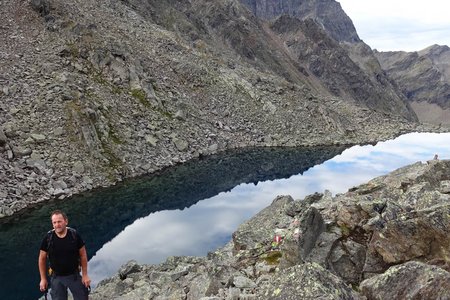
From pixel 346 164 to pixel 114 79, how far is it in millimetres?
47258

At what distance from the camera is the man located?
11.8 metres

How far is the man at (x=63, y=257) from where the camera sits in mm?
11805

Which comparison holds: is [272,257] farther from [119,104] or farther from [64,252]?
[119,104]

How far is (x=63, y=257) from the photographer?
1197 centimetres

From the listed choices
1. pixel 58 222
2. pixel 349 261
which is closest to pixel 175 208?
pixel 349 261

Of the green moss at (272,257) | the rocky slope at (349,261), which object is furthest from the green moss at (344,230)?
the green moss at (272,257)

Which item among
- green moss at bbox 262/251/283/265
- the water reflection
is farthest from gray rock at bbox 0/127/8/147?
green moss at bbox 262/251/283/265

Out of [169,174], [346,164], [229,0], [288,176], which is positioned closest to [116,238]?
[169,174]

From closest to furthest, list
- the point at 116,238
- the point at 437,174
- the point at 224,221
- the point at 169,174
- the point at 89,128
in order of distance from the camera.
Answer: the point at 437,174 → the point at 116,238 → the point at 224,221 → the point at 89,128 → the point at 169,174

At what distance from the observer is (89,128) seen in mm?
55781

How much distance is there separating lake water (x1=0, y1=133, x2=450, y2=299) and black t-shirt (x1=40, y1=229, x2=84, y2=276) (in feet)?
53.1

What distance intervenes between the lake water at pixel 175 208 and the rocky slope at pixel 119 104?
362 centimetres

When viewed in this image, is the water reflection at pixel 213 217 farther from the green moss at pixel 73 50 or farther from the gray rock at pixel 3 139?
the green moss at pixel 73 50

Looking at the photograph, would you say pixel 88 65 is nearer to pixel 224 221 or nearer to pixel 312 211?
pixel 224 221
